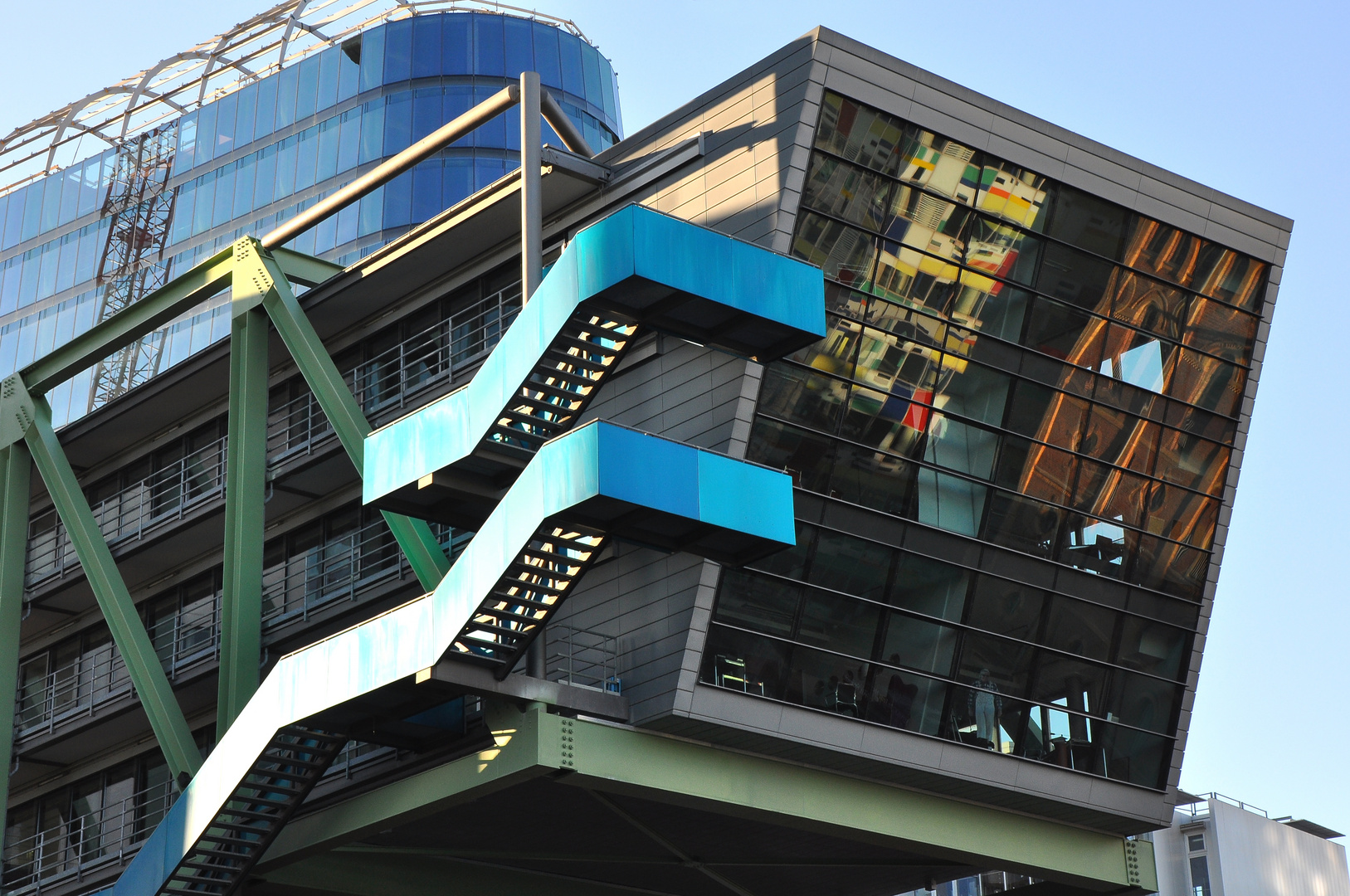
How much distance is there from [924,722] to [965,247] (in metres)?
8.28

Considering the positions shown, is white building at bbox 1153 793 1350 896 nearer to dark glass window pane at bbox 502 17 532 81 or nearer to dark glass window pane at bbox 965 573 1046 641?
dark glass window pane at bbox 502 17 532 81

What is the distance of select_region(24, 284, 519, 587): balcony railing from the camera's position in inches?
1294

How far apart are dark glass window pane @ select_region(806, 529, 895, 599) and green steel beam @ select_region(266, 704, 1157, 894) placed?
2.82 meters

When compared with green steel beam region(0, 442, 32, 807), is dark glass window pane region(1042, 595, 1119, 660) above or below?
below

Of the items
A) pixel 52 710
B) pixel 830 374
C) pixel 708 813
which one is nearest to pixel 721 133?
pixel 830 374

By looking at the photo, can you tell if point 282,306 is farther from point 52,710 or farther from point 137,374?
point 137,374

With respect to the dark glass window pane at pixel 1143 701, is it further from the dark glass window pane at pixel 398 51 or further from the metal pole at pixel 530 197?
the dark glass window pane at pixel 398 51

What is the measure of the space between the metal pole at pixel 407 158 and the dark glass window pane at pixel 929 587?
32.8ft

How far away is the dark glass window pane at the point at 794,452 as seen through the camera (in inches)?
1112

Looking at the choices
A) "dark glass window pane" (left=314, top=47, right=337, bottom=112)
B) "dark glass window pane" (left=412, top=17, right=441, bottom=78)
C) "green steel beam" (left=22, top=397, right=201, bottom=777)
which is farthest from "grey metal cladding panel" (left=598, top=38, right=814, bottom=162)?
"dark glass window pane" (left=314, top=47, right=337, bottom=112)

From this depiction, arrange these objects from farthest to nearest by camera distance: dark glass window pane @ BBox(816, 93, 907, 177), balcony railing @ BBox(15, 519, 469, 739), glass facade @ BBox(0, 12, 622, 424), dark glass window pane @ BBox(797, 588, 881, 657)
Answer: glass facade @ BBox(0, 12, 622, 424) < balcony railing @ BBox(15, 519, 469, 739) < dark glass window pane @ BBox(797, 588, 881, 657) < dark glass window pane @ BBox(816, 93, 907, 177)

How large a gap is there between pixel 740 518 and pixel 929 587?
7318 mm

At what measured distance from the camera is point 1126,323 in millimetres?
31922

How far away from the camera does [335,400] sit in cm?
3177
